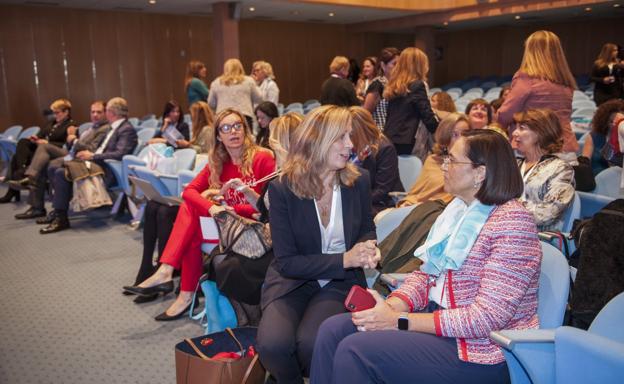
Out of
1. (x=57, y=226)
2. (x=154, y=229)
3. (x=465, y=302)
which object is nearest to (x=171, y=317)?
→ (x=154, y=229)

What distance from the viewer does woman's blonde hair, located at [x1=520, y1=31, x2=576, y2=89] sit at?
387cm

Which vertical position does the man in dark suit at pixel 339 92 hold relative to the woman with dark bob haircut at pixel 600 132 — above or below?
above

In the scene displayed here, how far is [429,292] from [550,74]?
2.40 m

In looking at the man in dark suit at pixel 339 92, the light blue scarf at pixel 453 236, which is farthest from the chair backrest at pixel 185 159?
the light blue scarf at pixel 453 236

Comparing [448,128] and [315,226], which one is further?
[448,128]

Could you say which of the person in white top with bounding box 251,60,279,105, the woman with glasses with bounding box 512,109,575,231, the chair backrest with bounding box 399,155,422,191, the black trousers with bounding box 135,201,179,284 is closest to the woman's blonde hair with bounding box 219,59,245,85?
the person in white top with bounding box 251,60,279,105

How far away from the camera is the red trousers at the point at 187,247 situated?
11.6 feet

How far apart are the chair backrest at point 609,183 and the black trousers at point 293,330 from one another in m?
2.02

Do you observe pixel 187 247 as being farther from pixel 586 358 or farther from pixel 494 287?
pixel 586 358

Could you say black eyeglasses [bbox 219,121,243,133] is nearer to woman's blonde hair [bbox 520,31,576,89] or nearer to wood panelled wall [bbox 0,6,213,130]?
woman's blonde hair [bbox 520,31,576,89]

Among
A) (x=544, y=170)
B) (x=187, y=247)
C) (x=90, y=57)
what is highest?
(x=90, y=57)

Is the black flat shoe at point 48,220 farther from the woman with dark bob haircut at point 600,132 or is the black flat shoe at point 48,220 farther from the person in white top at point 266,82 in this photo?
the woman with dark bob haircut at point 600,132

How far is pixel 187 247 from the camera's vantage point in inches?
140

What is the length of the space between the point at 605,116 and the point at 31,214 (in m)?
5.87
